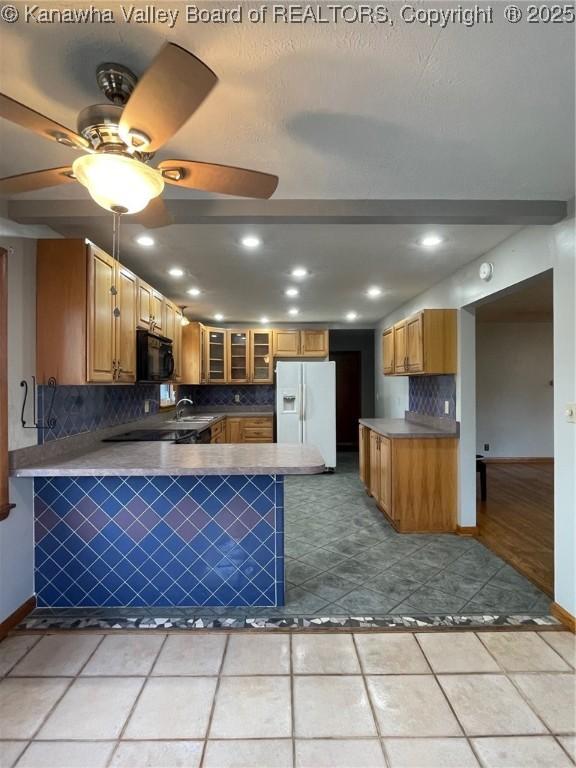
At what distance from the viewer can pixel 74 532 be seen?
89.6 inches

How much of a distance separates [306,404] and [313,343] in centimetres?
115

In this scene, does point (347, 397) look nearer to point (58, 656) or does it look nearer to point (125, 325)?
point (125, 325)

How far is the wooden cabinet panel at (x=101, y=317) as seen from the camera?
2279 mm

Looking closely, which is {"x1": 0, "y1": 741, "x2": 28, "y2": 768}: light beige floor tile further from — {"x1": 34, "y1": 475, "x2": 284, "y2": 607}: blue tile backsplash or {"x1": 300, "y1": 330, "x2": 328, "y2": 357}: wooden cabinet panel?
{"x1": 300, "y1": 330, "x2": 328, "y2": 357}: wooden cabinet panel

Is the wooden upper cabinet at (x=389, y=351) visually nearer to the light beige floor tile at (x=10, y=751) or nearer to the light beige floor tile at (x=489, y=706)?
the light beige floor tile at (x=489, y=706)

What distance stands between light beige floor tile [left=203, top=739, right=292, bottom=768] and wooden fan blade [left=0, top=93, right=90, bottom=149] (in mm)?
2137

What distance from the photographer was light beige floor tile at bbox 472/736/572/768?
1353mm

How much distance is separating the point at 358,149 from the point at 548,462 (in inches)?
249

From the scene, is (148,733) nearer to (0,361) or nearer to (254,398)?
(0,361)

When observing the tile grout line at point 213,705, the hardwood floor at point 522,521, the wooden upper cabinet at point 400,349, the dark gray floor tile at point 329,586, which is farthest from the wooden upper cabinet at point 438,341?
the tile grout line at point 213,705

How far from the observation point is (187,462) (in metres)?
2.16

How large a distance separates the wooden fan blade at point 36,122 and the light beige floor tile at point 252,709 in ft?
7.04

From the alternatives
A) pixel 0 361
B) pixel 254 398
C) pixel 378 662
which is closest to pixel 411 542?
pixel 378 662

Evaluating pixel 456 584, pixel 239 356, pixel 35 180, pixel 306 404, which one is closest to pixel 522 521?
pixel 456 584
